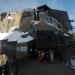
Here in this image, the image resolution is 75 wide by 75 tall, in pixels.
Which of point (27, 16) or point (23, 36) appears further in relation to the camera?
point (27, 16)

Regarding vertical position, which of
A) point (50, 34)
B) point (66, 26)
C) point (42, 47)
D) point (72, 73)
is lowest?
point (72, 73)

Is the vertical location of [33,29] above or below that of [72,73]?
above

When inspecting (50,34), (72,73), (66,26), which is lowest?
(72,73)

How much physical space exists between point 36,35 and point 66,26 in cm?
1454

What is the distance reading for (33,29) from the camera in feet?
78.4

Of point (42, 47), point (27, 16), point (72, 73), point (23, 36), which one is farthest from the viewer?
point (27, 16)

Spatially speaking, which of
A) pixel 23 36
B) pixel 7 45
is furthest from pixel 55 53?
pixel 7 45

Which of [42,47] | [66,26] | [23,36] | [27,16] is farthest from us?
[66,26]

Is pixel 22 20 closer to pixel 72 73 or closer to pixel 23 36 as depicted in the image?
pixel 23 36

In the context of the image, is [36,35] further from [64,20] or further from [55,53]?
[64,20]

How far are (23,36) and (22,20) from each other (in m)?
13.6

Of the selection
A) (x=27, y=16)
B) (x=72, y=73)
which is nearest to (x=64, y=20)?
(x=27, y=16)

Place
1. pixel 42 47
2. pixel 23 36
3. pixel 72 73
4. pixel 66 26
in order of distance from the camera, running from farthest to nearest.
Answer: pixel 66 26, pixel 42 47, pixel 23 36, pixel 72 73

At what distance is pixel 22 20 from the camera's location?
34.2m
